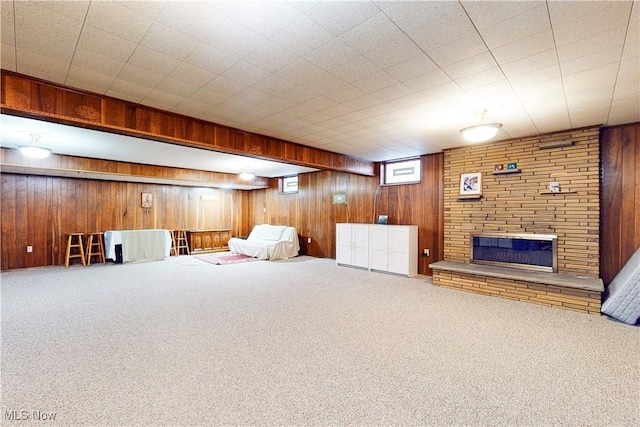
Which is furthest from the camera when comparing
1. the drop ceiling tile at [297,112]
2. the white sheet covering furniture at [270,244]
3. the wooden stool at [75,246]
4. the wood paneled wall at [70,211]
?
the white sheet covering furniture at [270,244]

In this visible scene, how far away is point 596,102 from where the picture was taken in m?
3.16

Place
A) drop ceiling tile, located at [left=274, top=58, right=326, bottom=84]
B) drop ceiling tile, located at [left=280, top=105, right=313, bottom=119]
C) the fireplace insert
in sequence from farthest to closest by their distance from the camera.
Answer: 1. the fireplace insert
2. drop ceiling tile, located at [left=280, top=105, right=313, bottom=119]
3. drop ceiling tile, located at [left=274, top=58, right=326, bottom=84]

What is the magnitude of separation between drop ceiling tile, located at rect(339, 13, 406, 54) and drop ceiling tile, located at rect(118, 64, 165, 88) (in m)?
1.67

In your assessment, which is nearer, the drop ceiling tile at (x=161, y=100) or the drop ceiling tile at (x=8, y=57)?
the drop ceiling tile at (x=8, y=57)

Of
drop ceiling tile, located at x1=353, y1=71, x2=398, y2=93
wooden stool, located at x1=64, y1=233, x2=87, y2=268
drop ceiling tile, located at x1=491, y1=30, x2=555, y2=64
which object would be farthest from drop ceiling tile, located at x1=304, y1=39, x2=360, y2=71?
wooden stool, located at x1=64, y1=233, x2=87, y2=268

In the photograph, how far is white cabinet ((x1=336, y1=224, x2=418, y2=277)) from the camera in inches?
226

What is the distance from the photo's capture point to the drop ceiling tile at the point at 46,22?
1687mm

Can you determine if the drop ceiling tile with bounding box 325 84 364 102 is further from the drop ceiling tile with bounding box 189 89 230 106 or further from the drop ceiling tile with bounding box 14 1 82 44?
the drop ceiling tile with bounding box 14 1 82 44

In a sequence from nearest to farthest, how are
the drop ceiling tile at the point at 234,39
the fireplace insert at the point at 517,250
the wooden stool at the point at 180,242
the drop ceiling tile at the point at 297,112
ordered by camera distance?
1. the drop ceiling tile at the point at 234,39
2. the drop ceiling tile at the point at 297,112
3. the fireplace insert at the point at 517,250
4. the wooden stool at the point at 180,242

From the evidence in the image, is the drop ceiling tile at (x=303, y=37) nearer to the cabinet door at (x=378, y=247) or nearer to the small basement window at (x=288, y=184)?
the cabinet door at (x=378, y=247)

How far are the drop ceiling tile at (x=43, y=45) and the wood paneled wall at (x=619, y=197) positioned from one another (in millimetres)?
6152

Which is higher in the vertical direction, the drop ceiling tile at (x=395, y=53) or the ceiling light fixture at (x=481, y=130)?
the drop ceiling tile at (x=395, y=53)

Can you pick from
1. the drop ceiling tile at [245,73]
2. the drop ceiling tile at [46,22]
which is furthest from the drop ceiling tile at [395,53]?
the drop ceiling tile at [46,22]

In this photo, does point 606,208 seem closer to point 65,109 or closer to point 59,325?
point 65,109
